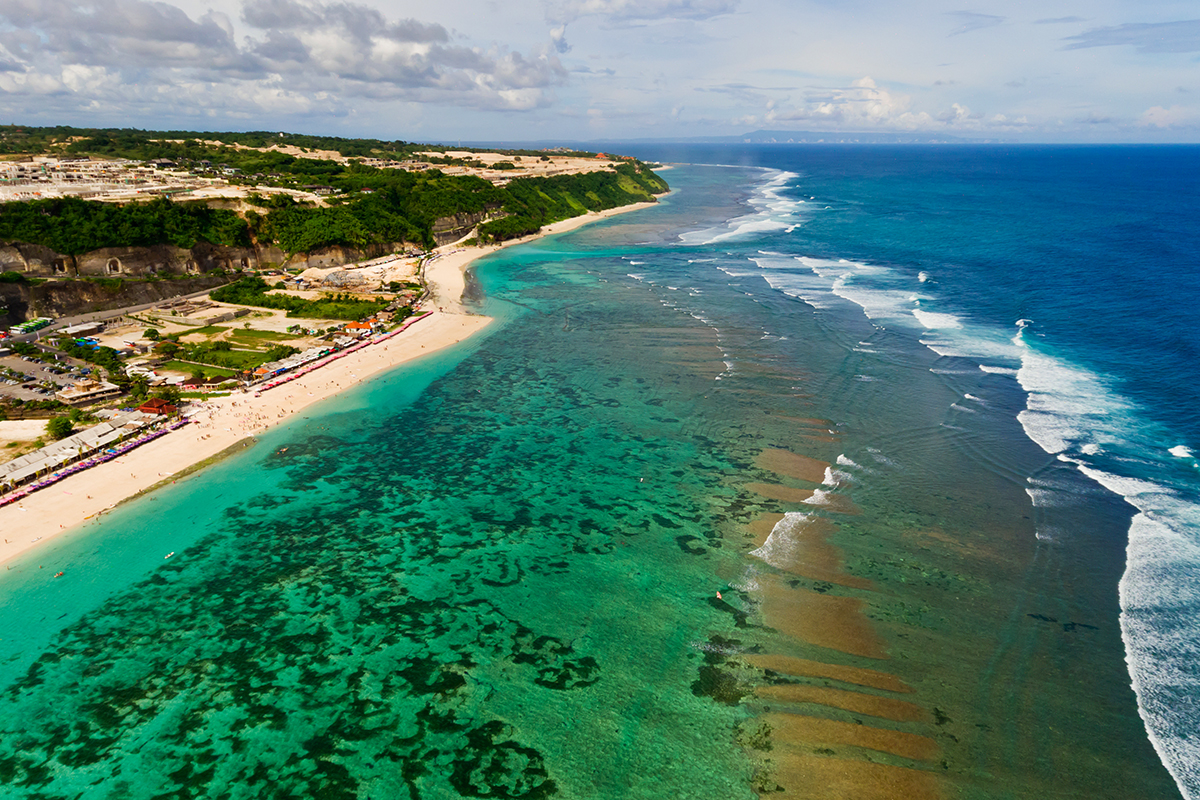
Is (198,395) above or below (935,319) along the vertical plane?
below

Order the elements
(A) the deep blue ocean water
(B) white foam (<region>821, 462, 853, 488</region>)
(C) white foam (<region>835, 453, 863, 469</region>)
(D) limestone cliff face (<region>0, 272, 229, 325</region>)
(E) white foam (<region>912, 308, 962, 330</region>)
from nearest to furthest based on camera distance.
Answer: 1. (A) the deep blue ocean water
2. (B) white foam (<region>821, 462, 853, 488</region>)
3. (C) white foam (<region>835, 453, 863, 469</region>)
4. (D) limestone cliff face (<region>0, 272, 229, 325</region>)
5. (E) white foam (<region>912, 308, 962, 330</region>)

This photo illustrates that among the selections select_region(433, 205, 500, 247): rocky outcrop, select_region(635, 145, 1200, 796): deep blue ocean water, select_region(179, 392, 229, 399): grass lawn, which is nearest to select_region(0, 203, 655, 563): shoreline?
select_region(179, 392, 229, 399): grass lawn

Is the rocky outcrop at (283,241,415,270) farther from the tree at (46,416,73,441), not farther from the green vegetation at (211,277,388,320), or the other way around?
the tree at (46,416,73,441)

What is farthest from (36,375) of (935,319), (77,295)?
(935,319)

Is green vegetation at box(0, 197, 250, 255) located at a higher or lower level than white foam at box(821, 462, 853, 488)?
higher

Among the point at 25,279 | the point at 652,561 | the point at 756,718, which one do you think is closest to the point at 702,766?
the point at 756,718

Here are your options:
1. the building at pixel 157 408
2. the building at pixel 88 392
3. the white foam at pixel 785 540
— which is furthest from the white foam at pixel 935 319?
the building at pixel 88 392

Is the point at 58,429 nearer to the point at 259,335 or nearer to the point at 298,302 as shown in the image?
the point at 259,335
